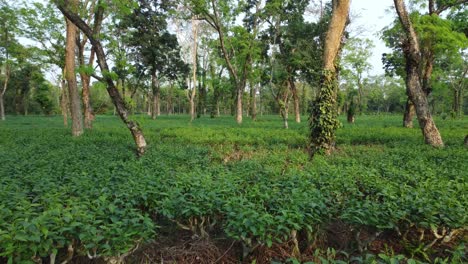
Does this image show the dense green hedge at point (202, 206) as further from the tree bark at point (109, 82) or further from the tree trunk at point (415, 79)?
the tree trunk at point (415, 79)

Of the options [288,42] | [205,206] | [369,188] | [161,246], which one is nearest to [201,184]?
[205,206]

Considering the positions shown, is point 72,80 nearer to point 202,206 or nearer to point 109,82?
point 109,82

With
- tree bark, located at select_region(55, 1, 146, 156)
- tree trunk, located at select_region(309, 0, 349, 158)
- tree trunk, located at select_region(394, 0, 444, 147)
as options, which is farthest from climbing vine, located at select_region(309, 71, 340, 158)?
tree bark, located at select_region(55, 1, 146, 156)

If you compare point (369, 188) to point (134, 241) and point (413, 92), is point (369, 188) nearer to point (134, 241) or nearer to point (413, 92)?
point (134, 241)

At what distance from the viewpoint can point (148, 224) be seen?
2916 mm

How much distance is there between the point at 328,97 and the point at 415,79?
4006mm

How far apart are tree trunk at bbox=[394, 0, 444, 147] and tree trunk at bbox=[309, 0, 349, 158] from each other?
105 inches

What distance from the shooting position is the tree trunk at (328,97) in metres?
9.63

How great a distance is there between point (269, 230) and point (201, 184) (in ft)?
4.91

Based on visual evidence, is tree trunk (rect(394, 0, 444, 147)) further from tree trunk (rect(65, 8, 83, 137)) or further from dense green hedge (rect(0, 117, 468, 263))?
tree trunk (rect(65, 8, 83, 137))

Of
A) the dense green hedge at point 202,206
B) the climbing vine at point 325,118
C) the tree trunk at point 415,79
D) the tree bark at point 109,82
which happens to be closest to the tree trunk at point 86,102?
the tree bark at point 109,82

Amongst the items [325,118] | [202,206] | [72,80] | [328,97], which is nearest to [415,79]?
[328,97]

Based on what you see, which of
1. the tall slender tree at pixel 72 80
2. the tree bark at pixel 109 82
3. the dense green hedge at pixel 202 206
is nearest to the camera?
the dense green hedge at pixel 202 206

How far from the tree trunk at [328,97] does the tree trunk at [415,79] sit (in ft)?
8.74
